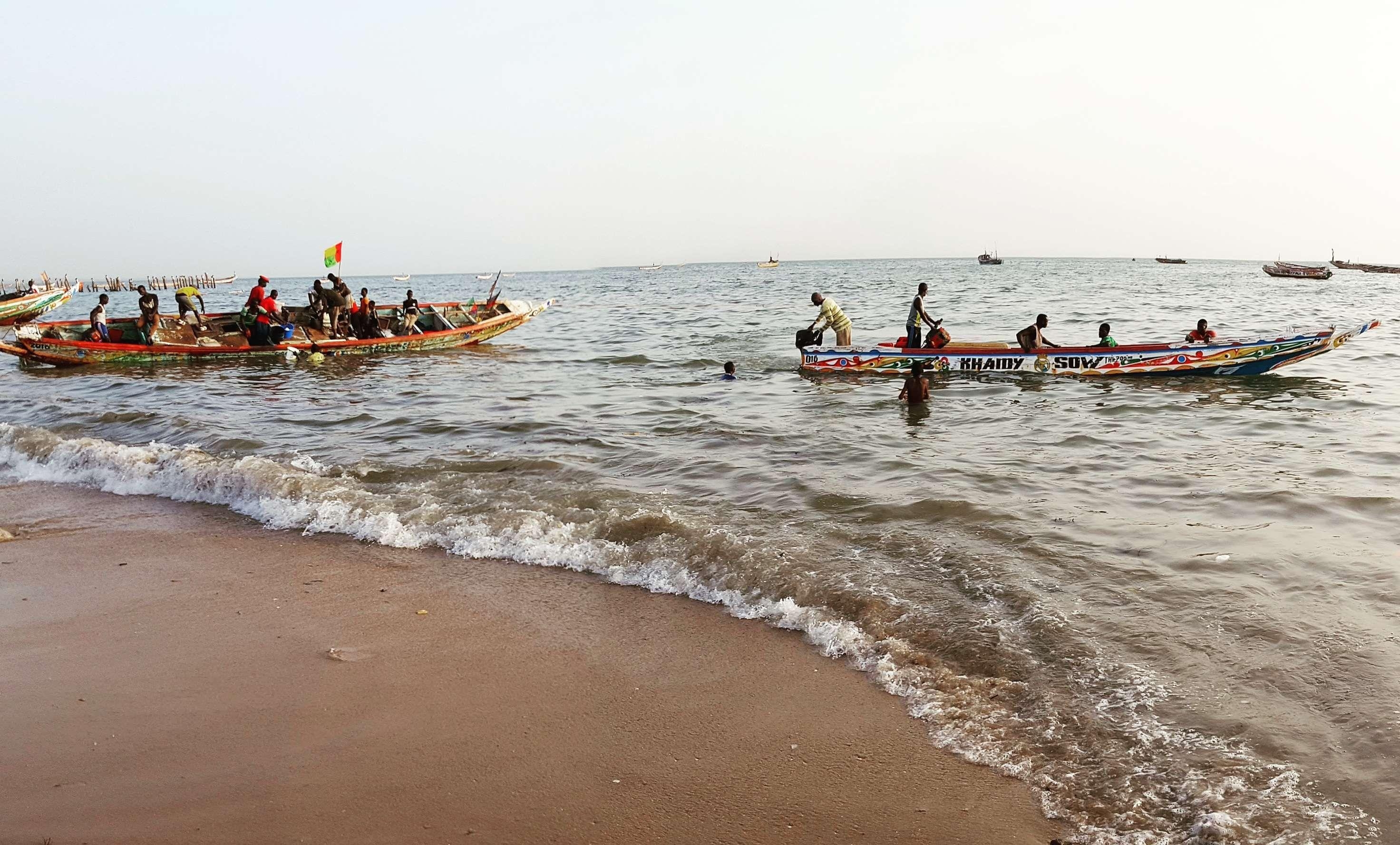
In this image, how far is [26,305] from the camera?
3216 cm

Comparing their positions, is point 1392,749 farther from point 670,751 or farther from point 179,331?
point 179,331

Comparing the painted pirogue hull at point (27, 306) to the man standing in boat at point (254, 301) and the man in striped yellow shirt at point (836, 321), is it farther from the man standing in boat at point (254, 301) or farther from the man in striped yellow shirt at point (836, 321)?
the man in striped yellow shirt at point (836, 321)

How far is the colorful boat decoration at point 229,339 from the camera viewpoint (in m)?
19.1

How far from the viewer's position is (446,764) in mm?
3752

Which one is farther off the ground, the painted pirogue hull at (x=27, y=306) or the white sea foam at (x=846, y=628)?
the painted pirogue hull at (x=27, y=306)

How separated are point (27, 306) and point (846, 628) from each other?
38119 mm

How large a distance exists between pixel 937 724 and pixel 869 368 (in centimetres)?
1283

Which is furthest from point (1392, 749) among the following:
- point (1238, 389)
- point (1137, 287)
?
point (1137, 287)

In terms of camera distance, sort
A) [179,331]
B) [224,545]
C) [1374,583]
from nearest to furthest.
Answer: [1374,583], [224,545], [179,331]

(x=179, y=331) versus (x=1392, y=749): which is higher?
(x=179, y=331)

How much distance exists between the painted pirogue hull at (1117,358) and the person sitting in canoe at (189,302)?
49.2ft

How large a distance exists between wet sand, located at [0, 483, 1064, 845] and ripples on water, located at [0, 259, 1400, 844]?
49cm

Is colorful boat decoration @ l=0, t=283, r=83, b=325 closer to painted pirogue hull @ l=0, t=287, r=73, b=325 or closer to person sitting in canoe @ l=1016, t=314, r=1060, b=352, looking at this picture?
painted pirogue hull @ l=0, t=287, r=73, b=325

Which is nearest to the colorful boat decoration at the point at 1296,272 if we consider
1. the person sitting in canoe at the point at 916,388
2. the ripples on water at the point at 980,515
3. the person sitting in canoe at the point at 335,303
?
the ripples on water at the point at 980,515
